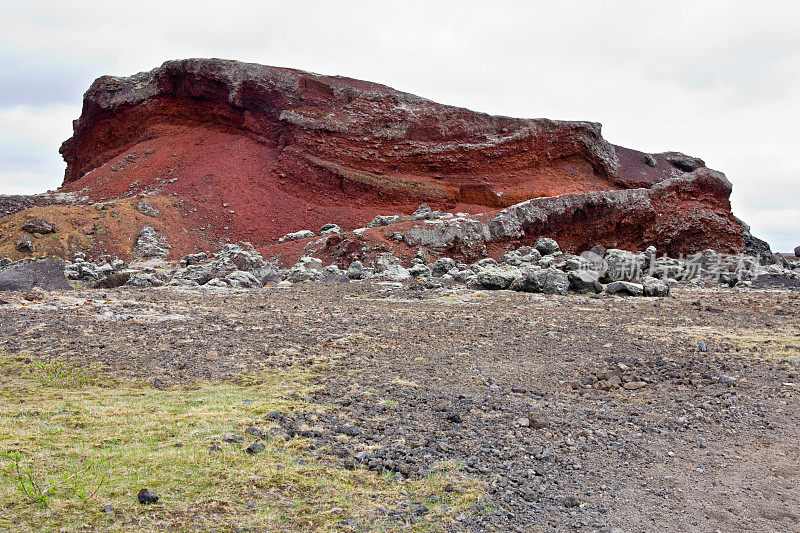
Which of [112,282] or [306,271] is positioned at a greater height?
[306,271]

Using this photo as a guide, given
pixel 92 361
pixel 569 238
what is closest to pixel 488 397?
pixel 92 361

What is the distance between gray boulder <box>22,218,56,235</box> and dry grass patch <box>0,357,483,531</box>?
608 inches

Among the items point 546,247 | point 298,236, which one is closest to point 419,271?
point 298,236

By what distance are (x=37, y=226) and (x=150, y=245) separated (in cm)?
337

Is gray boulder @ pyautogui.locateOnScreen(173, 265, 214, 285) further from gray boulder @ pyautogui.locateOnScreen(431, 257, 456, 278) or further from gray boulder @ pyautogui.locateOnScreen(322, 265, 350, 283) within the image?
gray boulder @ pyautogui.locateOnScreen(431, 257, 456, 278)

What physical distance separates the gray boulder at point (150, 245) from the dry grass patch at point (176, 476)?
15.2m

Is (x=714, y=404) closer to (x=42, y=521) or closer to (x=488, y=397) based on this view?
(x=488, y=397)

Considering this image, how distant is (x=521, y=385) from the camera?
6195 mm

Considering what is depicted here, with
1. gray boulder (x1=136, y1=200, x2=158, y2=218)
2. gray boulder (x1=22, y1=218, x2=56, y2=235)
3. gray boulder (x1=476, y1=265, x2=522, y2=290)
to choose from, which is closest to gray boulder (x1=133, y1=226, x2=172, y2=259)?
gray boulder (x1=136, y1=200, x2=158, y2=218)

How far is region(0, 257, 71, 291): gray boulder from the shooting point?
11.5m

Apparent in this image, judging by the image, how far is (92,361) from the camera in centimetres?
634

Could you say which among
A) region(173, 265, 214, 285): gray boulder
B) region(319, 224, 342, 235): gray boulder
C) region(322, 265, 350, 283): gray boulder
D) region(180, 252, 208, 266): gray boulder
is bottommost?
region(173, 265, 214, 285): gray boulder

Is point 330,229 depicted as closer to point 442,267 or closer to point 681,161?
point 442,267

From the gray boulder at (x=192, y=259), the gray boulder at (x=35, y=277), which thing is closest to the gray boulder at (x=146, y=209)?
the gray boulder at (x=192, y=259)
